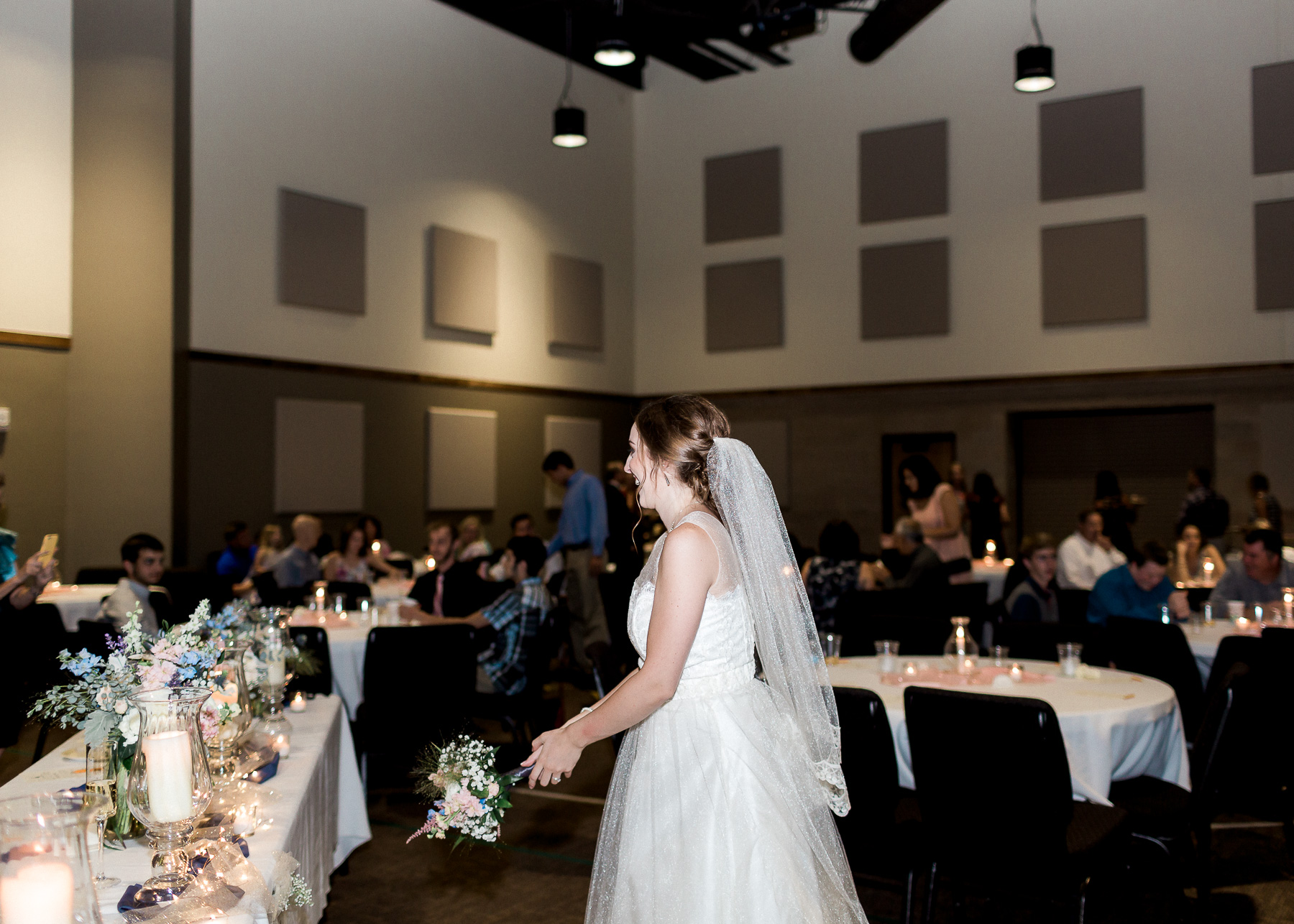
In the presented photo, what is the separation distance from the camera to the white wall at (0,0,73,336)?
846cm

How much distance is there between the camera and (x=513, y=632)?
573 cm

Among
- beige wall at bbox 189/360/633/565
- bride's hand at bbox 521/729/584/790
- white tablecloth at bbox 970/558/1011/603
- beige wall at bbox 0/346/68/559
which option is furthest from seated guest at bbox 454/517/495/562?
bride's hand at bbox 521/729/584/790

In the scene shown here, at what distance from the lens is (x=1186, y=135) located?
11273mm

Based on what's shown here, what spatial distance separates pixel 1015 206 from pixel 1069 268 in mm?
936

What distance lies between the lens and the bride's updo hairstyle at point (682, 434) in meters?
2.50

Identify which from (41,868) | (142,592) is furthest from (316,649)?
(41,868)

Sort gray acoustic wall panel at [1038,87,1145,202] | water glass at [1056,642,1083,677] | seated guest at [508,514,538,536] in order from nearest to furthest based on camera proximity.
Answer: water glass at [1056,642,1083,677] < seated guest at [508,514,538,536] < gray acoustic wall panel at [1038,87,1145,202]

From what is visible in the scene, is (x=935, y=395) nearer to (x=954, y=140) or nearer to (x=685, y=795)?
(x=954, y=140)

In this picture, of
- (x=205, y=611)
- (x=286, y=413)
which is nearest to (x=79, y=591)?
(x=286, y=413)

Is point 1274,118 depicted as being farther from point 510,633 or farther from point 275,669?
point 275,669

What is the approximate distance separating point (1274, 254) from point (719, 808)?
35.4ft

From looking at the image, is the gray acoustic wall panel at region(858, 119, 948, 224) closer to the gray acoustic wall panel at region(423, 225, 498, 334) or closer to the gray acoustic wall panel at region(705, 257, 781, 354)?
the gray acoustic wall panel at region(705, 257, 781, 354)

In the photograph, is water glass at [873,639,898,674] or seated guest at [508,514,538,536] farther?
seated guest at [508,514,538,536]

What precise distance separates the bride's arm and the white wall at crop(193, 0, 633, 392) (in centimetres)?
804
